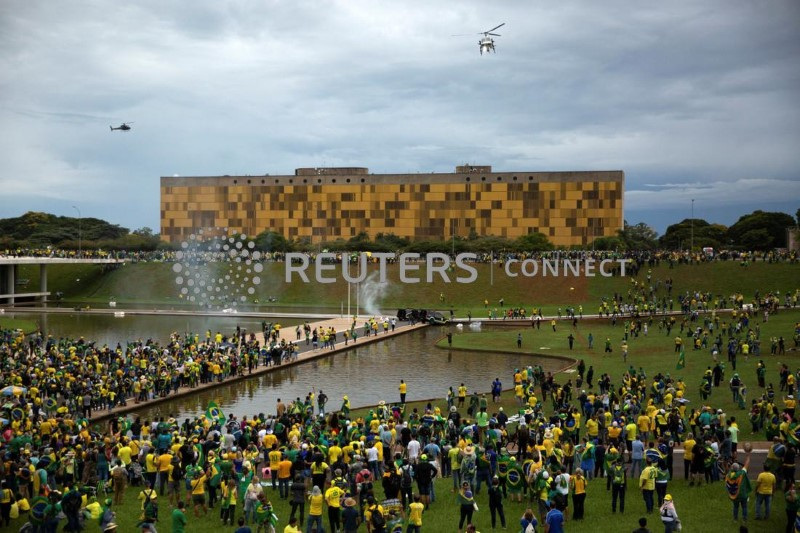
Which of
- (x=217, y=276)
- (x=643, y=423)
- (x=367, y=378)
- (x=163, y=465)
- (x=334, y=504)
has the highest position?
(x=217, y=276)

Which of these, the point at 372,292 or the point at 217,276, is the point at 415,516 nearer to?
the point at 372,292

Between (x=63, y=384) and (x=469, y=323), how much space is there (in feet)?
109

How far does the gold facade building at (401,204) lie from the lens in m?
111

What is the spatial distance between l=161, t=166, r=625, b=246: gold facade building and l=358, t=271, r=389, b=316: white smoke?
37.0 metres

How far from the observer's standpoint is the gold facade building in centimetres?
11125

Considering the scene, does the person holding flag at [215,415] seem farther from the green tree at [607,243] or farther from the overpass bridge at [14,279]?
the green tree at [607,243]

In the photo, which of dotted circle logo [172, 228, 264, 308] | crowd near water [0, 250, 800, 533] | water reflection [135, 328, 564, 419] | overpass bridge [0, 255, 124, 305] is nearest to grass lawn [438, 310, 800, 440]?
crowd near water [0, 250, 800, 533]

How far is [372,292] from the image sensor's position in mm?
74812

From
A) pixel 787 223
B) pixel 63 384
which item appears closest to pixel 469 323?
pixel 63 384

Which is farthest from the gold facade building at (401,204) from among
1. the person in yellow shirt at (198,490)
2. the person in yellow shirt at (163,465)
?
the person in yellow shirt at (198,490)

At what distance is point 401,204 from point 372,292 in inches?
1668

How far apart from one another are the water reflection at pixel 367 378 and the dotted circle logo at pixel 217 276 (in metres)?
31.4

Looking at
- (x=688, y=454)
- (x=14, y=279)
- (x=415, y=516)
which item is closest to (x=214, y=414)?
(x=415, y=516)

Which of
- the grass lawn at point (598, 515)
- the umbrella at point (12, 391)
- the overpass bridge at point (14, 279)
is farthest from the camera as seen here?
the overpass bridge at point (14, 279)
